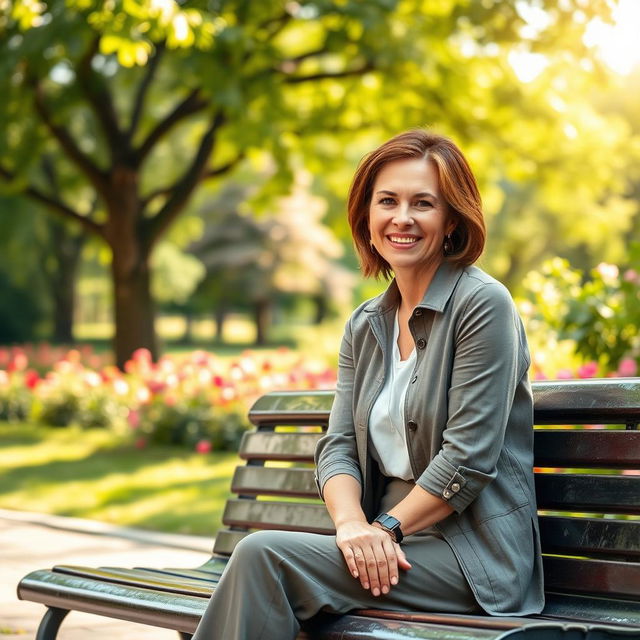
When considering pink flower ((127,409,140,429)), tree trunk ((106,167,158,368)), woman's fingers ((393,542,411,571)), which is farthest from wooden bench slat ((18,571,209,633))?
tree trunk ((106,167,158,368))

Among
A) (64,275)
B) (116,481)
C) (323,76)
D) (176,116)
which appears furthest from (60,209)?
(64,275)

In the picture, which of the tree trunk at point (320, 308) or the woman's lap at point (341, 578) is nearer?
the woman's lap at point (341, 578)

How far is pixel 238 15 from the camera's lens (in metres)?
13.8

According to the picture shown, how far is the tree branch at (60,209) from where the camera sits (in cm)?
1673

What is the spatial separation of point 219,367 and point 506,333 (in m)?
9.86

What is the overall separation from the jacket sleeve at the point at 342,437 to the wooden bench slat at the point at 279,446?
0.48m

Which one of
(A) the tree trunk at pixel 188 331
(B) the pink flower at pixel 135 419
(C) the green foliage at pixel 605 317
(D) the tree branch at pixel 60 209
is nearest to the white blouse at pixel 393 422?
(C) the green foliage at pixel 605 317

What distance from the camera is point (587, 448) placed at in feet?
11.1

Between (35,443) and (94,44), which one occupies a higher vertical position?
(94,44)

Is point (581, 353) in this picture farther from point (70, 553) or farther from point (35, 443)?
point (35, 443)

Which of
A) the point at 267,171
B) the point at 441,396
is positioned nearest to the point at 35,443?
the point at 441,396

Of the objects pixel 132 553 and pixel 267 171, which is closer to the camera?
pixel 132 553

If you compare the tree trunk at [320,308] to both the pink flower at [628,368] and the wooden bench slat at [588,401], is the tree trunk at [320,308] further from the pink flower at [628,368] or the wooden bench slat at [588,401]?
the wooden bench slat at [588,401]

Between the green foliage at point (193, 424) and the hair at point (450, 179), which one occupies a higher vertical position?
the hair at point (450, 179)
